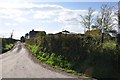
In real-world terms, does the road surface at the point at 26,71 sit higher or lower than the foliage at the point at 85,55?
lower

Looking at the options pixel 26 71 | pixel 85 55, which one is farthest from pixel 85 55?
pixel 26 71

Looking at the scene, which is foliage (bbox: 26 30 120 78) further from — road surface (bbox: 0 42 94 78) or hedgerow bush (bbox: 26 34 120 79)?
road surface (bbox: 0 42 94 78)

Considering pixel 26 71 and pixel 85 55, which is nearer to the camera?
pixel 26 71

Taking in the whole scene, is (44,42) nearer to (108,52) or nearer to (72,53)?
(72,53)

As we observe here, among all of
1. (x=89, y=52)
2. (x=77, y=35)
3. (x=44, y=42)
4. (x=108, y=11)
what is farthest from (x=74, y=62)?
(x=108, y=11)

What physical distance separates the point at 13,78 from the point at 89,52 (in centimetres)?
756

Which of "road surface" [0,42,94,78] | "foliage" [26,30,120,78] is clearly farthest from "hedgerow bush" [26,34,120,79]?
"road surface" [0,42,94,78]

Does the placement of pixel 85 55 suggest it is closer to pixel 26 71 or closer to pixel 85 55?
pixel 85 55

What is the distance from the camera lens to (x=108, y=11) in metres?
45.5

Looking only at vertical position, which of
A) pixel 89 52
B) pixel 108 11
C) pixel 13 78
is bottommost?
pixel 13 78

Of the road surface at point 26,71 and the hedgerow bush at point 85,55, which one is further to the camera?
the hedgerow bush at point 85,55

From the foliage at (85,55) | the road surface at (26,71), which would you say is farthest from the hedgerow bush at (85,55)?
the road surface at (26,71)

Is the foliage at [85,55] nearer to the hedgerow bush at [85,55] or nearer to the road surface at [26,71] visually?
the hedgerow bush at [85,55]

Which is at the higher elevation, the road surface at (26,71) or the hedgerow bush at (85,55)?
the hedgerow bush at (85,55)
